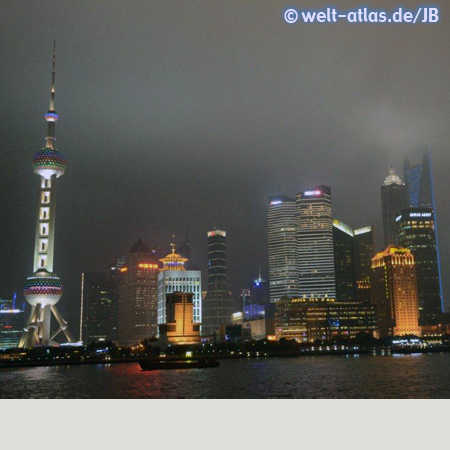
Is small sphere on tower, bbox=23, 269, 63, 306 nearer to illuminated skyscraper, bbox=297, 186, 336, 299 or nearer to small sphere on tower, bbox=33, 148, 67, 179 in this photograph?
small sphere on tower, bbox=33, 148, 67, 179

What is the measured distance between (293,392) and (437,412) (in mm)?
11831

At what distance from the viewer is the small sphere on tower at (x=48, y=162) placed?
75688 mm

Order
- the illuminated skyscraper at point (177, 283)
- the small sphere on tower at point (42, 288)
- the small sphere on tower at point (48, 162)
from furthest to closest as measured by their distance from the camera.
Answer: the illuminated skyscraper at point (177, 283) < the small sphere on tower at point (48, 162) < the small sphere on tower at point (42, 288)

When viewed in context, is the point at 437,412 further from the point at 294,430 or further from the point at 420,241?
the point at 420,241

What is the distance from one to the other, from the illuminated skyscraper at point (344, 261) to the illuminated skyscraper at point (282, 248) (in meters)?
11.1

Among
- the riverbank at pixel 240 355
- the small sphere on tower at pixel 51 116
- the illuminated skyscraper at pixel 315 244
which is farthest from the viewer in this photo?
the illuminated skyscraper at pixel 315 244

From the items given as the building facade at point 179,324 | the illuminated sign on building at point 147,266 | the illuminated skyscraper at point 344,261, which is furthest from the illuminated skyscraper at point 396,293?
the illuminated sign on building at point 147,266

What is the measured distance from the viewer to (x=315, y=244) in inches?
5940

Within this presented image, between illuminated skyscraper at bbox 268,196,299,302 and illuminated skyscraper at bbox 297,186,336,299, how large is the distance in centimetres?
467

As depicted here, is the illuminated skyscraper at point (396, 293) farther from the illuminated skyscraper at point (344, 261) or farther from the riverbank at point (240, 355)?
the illuminated skyscraper at point (344, 261)

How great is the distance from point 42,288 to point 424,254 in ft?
302

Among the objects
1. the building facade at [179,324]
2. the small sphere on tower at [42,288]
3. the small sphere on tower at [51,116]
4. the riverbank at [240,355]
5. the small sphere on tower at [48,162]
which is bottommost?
the riverbank at [240,355]

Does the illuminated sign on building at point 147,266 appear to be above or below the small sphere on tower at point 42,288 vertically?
above

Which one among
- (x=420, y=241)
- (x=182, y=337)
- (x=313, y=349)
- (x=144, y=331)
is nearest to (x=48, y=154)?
(x=182, y=337)
